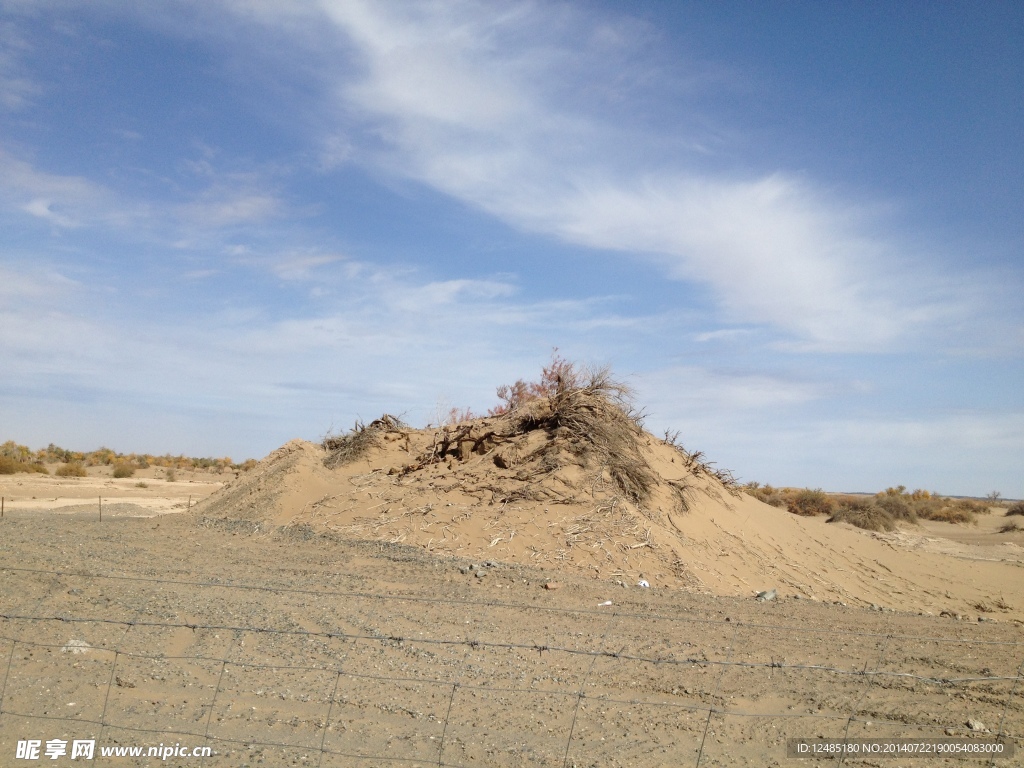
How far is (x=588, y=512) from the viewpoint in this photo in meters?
13.5

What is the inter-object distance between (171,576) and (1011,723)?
9.30 meters

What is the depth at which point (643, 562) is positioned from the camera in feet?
40.2

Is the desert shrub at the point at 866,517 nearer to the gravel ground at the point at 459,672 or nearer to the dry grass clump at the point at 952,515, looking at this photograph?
the dry grass clump at the point at 952,515

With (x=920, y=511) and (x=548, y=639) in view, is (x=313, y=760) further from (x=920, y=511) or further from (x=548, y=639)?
(x=920, y=511)

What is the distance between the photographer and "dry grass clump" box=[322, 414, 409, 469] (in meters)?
19.4

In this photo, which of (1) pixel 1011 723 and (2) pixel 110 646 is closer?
(1) pixel 1011 723

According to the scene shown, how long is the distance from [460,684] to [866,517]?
2383 cm

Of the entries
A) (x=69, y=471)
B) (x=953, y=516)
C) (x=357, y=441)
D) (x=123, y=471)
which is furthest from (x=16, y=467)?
(x=953, y=516)

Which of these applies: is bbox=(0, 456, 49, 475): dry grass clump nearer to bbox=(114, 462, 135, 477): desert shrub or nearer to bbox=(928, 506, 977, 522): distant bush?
bbox=(114, 462, 135, 477): desert shrub

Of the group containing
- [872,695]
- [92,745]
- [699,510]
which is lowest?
[92,745]

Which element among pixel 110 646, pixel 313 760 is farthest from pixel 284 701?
pixel 110 646

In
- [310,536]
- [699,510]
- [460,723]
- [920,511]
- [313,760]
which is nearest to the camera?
[313,760]

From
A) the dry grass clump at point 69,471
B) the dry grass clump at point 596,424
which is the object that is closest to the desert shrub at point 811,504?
the dry grass clump at point 596,424

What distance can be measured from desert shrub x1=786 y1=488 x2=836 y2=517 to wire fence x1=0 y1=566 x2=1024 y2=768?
88.0 feet
